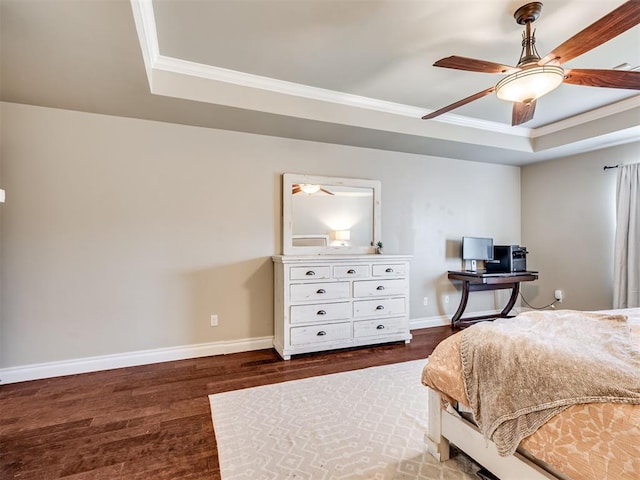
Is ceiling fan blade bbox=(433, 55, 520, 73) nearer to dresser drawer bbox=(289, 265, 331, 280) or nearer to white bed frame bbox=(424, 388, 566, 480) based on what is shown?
white bed frame bbox=(424, 388, 566, 480)

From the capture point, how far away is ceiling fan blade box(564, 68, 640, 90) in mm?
1858

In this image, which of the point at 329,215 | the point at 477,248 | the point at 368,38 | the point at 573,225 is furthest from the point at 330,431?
the point at 573,225

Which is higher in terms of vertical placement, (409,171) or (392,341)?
(409,171)

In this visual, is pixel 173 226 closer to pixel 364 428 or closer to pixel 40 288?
pixel 40 288

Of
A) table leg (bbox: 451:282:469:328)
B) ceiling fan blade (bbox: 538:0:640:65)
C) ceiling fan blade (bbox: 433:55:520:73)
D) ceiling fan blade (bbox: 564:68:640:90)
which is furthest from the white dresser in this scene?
ceiling fan blade (bbox: 538:0:640:65)

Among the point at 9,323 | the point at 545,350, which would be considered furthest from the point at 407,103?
the point at 9,323

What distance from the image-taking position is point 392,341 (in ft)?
11.9

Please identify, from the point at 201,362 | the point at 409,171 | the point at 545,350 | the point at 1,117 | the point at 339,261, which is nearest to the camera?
the point at 545,350

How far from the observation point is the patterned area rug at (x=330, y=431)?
5.22 ft

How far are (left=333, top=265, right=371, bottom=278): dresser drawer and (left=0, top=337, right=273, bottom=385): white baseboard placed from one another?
107cm

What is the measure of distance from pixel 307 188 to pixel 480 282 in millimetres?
2525

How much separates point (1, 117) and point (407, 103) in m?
3.75

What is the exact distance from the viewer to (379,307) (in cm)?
355

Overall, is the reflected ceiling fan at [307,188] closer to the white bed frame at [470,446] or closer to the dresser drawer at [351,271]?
the dresser drawer at [351,271]
